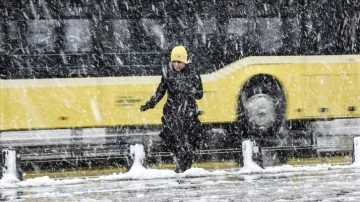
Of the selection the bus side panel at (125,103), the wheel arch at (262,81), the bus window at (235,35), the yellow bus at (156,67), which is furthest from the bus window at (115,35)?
the wheel arch at (262,81)

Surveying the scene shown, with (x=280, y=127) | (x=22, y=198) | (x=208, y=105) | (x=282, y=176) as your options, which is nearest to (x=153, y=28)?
(x=208, y=105)

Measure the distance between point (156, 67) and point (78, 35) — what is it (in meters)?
1.81

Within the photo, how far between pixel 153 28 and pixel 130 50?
2.22 ft

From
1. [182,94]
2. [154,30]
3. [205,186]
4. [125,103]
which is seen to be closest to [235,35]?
[154,30]

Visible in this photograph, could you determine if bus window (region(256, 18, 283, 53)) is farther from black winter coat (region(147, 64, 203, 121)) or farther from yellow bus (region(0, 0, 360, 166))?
black winter coat (region(147, 64, 203, 121))

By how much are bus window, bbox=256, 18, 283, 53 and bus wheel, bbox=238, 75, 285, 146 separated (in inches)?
26.9

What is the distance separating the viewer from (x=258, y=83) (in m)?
18.6

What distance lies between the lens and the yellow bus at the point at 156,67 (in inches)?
673

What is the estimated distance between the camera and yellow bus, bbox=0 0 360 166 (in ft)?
56.1

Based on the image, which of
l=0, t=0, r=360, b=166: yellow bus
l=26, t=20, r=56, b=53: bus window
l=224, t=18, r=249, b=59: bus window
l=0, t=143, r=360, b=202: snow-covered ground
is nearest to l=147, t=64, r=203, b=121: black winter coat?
l=0, t=143, r=360, b=202: snow-covered ground

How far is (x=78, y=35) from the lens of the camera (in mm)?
17328

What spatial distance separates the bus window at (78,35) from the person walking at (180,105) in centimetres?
634

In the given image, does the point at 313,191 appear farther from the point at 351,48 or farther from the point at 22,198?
the point at 351,48

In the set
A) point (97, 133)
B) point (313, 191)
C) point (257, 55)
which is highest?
point (257, 55)
